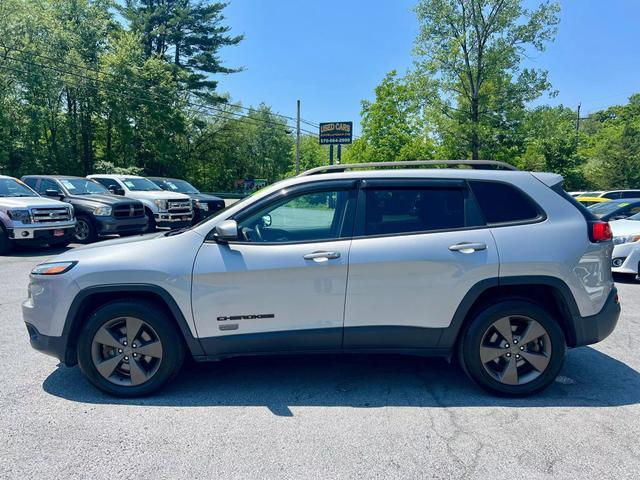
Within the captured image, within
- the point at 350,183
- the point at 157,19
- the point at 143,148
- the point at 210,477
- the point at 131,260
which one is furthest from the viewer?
the point at 157,19

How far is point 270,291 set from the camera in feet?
10.6

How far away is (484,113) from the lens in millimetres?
27500

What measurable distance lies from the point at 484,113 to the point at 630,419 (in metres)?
27.4

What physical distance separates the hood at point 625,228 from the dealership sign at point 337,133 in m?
18.4

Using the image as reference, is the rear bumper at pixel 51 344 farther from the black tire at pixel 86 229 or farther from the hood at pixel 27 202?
the black tire at pixel 86 229

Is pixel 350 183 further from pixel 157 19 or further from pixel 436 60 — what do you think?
pixel 157 19

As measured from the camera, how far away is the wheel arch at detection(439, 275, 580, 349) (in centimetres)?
329

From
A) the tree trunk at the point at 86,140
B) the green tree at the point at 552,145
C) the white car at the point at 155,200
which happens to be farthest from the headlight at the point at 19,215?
the tree trunk at the point at 86,140

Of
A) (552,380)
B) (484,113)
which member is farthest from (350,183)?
(484,113)

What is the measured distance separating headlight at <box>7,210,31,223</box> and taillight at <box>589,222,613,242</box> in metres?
10.6

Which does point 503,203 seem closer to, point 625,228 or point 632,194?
point 625,228

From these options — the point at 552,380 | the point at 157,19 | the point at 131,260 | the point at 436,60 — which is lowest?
the point at 552,380

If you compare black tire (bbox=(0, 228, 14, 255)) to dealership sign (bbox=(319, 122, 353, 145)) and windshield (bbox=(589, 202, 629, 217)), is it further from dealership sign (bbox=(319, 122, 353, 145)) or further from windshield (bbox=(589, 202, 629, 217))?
dealership sign (bbox=(319, 122, 353, 145))

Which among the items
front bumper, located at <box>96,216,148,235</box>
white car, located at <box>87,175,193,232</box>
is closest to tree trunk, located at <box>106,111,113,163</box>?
white car, located at <box>87,175,193,232</box>
